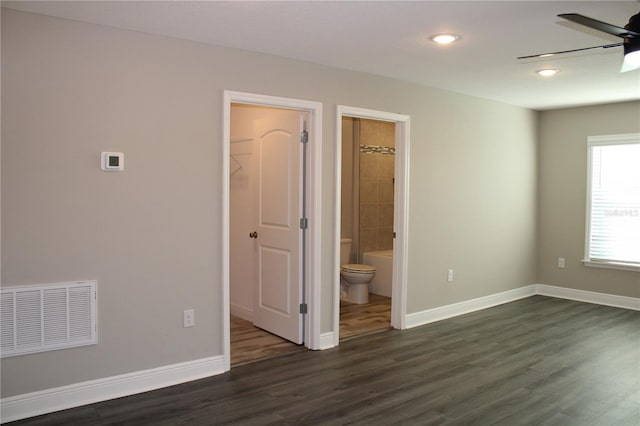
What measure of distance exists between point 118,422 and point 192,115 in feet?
6.73

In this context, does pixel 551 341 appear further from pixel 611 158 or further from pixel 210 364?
pixel 210 364

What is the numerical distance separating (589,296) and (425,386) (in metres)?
3.86

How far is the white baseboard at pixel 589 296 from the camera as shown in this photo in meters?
6.04

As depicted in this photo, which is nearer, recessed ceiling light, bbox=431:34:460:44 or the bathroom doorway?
recessed ceiling light, bbox=431:34:460:44

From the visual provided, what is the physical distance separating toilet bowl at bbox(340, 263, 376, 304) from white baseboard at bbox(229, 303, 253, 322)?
149 cm

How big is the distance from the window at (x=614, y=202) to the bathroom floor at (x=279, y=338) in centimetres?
277

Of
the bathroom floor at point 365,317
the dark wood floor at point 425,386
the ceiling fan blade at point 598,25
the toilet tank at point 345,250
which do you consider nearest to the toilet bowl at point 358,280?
the bathroom floor at point 365,317

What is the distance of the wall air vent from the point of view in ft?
9.68

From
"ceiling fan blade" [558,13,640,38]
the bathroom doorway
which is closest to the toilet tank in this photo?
the bathroom doorway

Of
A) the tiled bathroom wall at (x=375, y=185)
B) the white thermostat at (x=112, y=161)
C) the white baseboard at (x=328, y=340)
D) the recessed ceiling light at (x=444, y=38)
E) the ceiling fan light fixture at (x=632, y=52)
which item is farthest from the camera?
the tiled bathroom wall at (x=375, y=185)

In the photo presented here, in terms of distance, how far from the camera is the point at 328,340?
4.45 meters

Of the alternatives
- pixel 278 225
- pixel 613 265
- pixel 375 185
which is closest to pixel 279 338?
pixel 278 225

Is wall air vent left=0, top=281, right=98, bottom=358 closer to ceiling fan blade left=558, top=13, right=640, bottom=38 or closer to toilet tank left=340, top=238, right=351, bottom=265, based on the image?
ceiling fan blade left=558, top=13, right=640, bottom=38

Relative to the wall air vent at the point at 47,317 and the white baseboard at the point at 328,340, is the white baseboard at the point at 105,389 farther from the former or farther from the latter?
the white baseboard at the point at 328,340
